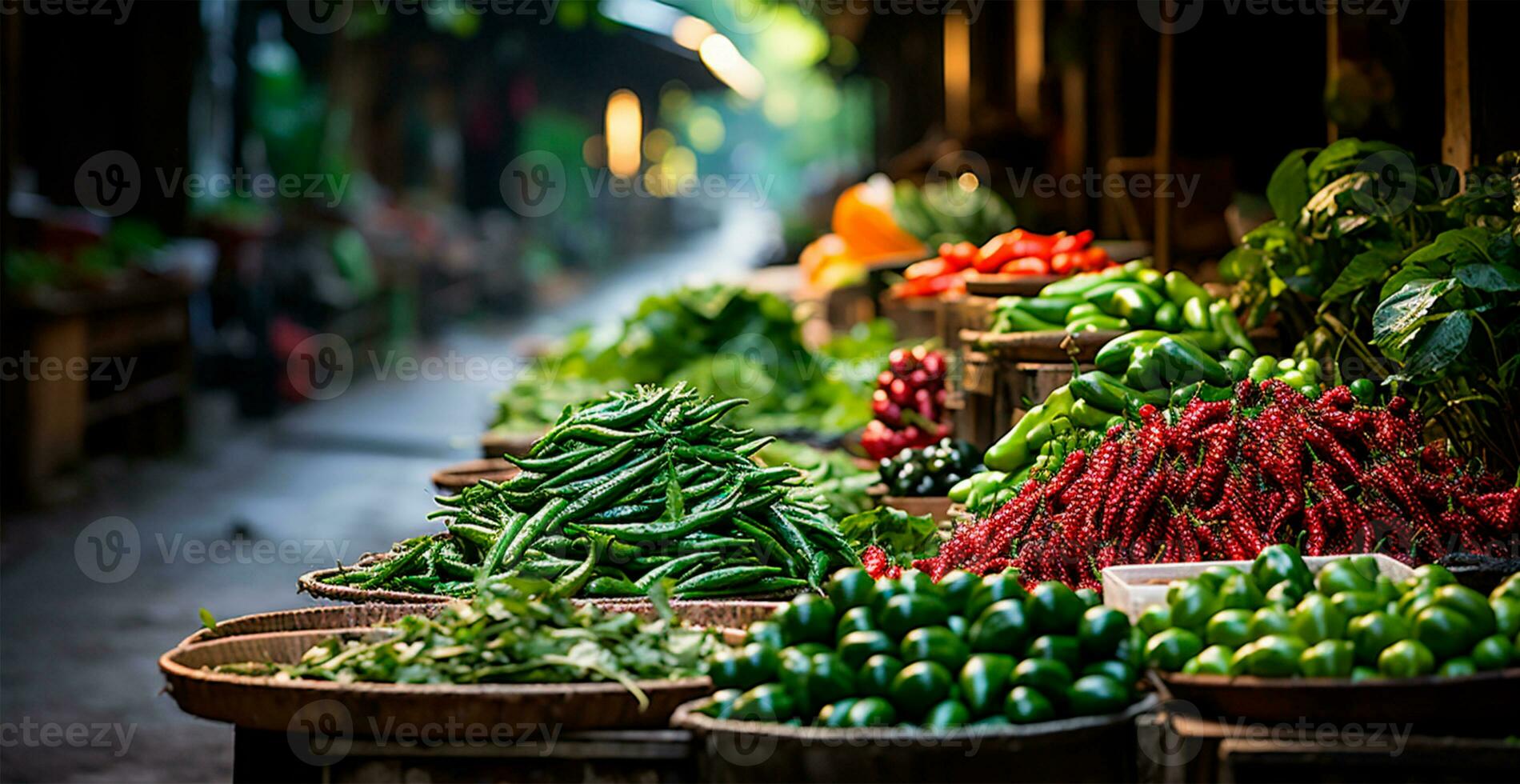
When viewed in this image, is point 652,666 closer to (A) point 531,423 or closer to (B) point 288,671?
(B) point 288,671

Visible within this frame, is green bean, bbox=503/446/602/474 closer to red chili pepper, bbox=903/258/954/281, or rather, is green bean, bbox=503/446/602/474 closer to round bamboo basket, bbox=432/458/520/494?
round bamboo basket, bbox=432/458/520/494

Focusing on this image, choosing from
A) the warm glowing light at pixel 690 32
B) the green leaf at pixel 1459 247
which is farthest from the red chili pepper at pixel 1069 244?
the warm glowing light at pixel 690 32

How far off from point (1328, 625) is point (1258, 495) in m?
0.80

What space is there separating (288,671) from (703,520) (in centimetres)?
106

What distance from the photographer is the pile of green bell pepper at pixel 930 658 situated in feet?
8.16

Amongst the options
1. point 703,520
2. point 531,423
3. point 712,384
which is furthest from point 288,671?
point 712,384

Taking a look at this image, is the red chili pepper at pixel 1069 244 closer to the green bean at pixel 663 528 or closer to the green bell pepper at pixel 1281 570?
the green bean at pixel 663 528

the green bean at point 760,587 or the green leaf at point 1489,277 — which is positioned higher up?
the green leaf at point 1489,277

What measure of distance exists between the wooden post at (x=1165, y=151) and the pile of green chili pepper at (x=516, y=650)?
16.1ft

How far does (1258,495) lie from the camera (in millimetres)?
3344

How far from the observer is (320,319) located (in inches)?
723

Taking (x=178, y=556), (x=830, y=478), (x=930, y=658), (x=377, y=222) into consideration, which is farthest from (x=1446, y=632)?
(x=377, y=222)

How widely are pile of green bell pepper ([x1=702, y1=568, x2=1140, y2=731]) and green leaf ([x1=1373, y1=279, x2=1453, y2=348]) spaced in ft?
4.31

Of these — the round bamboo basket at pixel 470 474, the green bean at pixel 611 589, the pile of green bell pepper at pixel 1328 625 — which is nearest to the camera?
the pile of green bell pepper at pixel 1328 625
